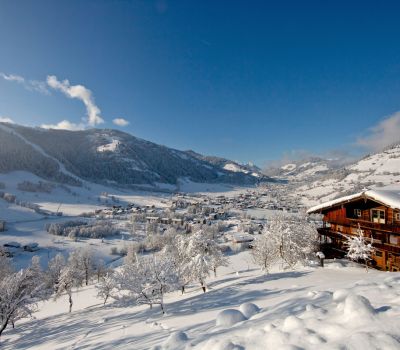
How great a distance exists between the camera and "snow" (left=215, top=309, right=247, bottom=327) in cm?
1272

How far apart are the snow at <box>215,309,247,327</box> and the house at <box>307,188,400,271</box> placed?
2522 cm

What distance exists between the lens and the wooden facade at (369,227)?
100 ft

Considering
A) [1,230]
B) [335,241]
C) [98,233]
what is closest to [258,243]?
[335,241]

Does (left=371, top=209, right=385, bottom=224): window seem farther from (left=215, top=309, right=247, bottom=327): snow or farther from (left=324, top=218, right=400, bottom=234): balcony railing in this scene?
(left=215, top=309, right=247, bottom=327): snow

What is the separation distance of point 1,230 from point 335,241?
161206 millimetres

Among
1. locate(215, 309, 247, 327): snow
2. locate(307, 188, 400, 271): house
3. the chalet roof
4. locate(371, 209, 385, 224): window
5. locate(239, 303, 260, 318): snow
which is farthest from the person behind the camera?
locate(371, 209, 385, 224): window

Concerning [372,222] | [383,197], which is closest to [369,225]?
[372,222]

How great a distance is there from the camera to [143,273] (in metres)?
28.5

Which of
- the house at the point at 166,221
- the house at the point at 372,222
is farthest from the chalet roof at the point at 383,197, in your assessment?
the house at the point at 166,221

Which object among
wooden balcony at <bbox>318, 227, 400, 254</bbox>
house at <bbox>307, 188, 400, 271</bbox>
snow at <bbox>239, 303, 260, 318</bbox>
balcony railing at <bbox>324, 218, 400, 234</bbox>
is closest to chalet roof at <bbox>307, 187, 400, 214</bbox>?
house at <bbox>307, 188, 400, 271</bbox>

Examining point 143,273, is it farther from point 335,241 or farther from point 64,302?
point 64,302

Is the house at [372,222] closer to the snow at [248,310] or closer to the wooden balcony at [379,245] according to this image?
the wooden balcony at [379,245]

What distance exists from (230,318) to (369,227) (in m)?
28.0

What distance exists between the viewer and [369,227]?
32438 millimetres
